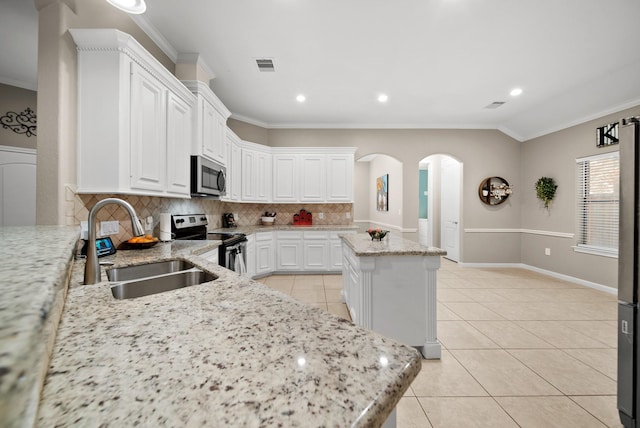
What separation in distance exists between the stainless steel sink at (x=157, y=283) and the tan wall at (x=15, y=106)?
248cm

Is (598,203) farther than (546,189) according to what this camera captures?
No

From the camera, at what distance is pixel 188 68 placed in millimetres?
3049

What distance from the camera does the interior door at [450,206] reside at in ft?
19.1

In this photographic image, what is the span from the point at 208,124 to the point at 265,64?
3.49 ft

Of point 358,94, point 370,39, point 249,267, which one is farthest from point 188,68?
point 249,267

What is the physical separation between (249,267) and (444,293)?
290 centimetres

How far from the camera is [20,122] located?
8.63ft

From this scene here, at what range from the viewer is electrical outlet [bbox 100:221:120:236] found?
205 centimetres

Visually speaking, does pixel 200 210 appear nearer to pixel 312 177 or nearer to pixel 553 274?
pixel 312 177

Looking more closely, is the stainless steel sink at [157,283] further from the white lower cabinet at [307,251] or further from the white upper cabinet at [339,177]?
the white upper cabinet at [339,177]

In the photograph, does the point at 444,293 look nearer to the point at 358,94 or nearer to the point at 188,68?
the point at 358,94

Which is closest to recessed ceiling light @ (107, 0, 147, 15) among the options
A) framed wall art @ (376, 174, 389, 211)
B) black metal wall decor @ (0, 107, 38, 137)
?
black metal wall decor @ (0, 107, 38, 137)

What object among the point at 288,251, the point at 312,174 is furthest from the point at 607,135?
the point at 288,251

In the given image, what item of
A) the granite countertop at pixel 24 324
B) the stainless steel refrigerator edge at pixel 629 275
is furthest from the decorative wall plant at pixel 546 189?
the granite countertop at pixel 24 324
